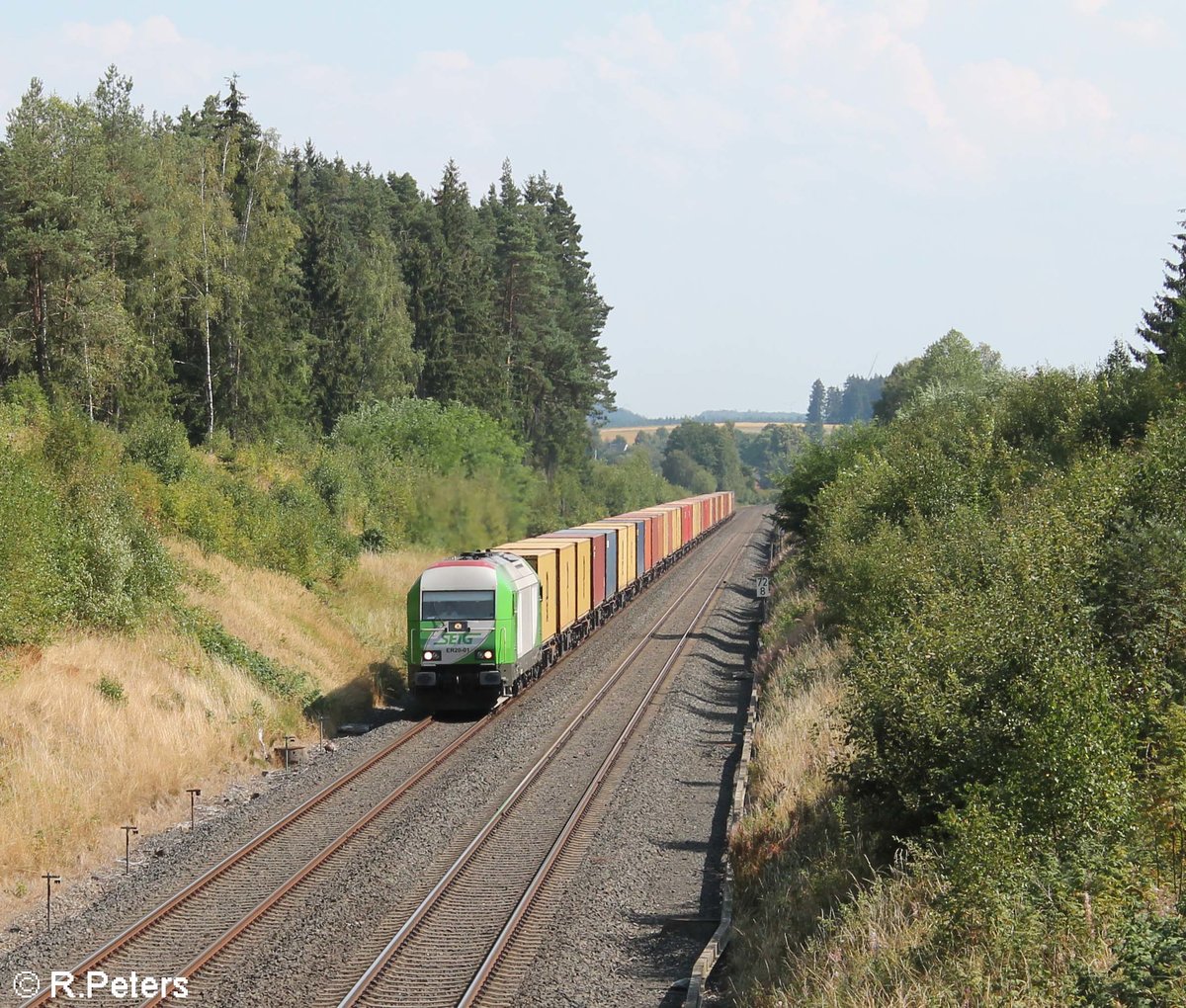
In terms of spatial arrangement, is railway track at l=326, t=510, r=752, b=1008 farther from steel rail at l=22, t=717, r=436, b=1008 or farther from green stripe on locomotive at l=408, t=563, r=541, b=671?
steel rail at l=22, t=717, r=436, b=1008

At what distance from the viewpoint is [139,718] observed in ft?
61.3

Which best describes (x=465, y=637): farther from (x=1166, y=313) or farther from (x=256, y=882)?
(x=1166, y=313)

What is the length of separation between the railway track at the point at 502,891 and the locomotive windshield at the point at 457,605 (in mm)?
2734

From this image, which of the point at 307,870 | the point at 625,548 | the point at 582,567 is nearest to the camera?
the point at 307,870

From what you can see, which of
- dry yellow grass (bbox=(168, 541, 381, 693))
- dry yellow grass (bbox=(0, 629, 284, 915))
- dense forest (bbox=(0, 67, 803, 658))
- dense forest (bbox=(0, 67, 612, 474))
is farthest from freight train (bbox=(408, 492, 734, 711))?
dense forest (bbox=(0, 67, 612, 474))

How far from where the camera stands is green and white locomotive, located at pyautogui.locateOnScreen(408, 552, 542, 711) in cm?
2288

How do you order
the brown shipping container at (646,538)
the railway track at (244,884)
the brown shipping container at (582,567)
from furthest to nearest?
the brown shipping container at (646,538) → the brown shipping container at (582,567) → the railway track at (244,884)

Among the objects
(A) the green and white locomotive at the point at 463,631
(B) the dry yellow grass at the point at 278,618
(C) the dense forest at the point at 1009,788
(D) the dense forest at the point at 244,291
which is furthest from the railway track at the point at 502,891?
(D) the dense forest at the point at 244,291

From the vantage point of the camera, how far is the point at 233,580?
2827 cm

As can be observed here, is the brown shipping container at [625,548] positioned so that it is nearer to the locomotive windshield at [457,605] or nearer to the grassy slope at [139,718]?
the grassy slope at [139,718]

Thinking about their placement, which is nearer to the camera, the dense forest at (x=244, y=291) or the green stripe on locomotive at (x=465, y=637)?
the green stripe on locomotive at (x=465, y=637)

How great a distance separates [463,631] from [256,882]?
364 inches

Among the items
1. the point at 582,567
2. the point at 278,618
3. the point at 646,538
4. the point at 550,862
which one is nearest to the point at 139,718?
the point at 550,862

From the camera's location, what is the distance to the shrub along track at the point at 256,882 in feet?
37.9
